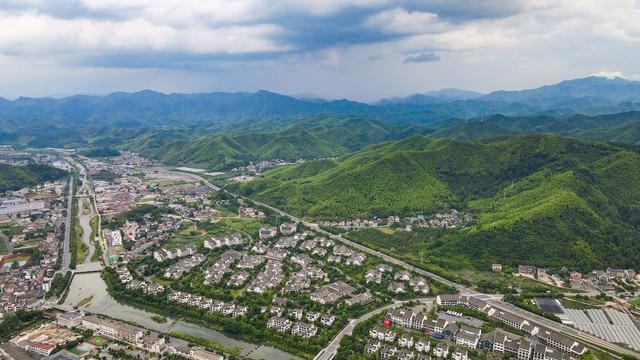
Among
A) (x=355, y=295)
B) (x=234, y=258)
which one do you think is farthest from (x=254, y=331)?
(x=234, y=258)

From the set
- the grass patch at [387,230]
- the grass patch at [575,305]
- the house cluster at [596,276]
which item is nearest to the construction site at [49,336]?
the grass patch at [387,230]

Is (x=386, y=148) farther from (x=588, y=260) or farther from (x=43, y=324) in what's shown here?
(x=43, y=324)

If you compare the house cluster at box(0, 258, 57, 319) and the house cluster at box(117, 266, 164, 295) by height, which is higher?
the house cluster at box(0, 258, 57, 319)

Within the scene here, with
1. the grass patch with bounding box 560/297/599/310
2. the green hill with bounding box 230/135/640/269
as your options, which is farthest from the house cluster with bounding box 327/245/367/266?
the grass patch with bounding box 560/297/599/310

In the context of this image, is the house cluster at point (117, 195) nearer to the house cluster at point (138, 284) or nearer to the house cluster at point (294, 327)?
the house cluster at point (138, 284)

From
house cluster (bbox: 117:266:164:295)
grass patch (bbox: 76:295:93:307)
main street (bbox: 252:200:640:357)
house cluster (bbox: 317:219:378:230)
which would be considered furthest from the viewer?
house cluster (bbox: 317:219:378:230)

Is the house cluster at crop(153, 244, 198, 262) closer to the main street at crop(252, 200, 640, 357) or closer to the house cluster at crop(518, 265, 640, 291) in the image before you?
the main street at crop(252, 200, 640, 357)
